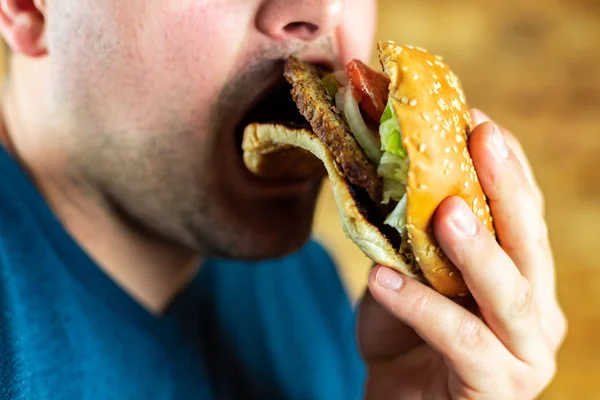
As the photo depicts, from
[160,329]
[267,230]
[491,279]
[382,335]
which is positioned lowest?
[160,329]

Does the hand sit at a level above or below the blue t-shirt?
above

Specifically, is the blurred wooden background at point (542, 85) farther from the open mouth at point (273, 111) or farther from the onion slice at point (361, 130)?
the onion slice at point (361, 130)

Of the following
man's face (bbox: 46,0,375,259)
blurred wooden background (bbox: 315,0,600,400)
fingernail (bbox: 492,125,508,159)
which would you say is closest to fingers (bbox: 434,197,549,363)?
fingernail (bbox: 492,125,508,159)

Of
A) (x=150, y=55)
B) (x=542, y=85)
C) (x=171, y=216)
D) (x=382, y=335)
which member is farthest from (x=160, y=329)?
(x=542, y=85)

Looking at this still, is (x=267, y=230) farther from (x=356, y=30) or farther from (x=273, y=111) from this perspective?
(x=356, y=30)

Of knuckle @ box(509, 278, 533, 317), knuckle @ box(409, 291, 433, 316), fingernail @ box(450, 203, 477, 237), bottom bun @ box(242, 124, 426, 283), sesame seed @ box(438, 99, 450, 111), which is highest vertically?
sesame seed @ box(438, 99, 450, 111)

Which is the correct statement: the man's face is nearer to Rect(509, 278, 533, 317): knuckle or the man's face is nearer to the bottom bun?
the bottom bun
